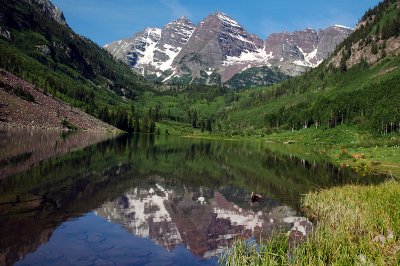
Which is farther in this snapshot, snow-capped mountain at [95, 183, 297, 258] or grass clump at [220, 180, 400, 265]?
snow-capped mountain at [95, 183, 297, 258]

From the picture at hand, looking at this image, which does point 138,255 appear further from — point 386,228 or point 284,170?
point 284,170

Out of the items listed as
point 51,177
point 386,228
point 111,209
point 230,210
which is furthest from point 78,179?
point 386,228

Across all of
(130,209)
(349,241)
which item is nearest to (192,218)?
(130,209)

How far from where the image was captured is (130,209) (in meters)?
40.4

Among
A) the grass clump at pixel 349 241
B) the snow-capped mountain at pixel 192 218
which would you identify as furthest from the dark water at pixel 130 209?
the grass clump at pixel 349 241

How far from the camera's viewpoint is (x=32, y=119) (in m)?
187

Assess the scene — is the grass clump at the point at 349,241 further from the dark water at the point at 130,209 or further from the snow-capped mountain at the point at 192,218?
the dark water at the point at 130,209

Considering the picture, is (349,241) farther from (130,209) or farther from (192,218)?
(130,209)

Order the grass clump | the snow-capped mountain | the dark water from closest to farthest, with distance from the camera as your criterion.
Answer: the grass clump → the dark water → the snow-capped mountain

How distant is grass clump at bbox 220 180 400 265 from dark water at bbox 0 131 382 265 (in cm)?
427

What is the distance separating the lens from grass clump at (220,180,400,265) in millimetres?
20016

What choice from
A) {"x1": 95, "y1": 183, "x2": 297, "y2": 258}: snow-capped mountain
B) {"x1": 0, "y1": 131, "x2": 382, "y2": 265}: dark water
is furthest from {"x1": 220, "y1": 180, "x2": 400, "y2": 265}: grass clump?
{"x1": 0, "y1": 131, "x2": 382, "y2": 265}: dark water

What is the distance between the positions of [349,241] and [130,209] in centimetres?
2403

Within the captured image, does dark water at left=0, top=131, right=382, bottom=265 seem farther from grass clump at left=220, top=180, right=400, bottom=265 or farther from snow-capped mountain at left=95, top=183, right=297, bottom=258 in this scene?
grass clump at left=220, top=180, right=400, bottom=265
